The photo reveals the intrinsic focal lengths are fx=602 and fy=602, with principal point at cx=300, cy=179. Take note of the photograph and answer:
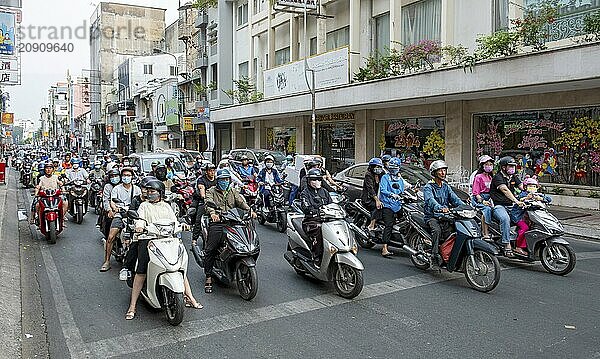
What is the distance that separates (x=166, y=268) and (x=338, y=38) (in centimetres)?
2170

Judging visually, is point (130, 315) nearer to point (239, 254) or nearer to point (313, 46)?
point (239, 254)

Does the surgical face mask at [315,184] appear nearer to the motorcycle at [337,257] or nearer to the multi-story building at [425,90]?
the motorcycle at [337,257]

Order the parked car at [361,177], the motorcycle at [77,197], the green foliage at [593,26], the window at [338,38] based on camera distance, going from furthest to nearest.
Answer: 1. the window at [338,38]
2. the motorcycle at [77,197]
3. the green foliage at [593,26]
4. the parked car at [361,177]

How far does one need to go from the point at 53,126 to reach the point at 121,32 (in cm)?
6896

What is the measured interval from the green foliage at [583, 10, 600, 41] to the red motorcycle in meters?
12.2

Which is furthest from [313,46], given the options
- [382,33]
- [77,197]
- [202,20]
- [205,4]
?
[202,20]

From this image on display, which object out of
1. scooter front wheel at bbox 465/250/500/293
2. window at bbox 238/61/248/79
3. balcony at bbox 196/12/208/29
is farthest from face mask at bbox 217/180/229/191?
balcony at bbox 196/12/208/29

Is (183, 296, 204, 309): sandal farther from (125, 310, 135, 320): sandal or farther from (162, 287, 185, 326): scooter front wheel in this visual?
(125, 310, 135, 320): sandal

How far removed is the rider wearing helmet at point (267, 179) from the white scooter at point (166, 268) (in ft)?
24.4

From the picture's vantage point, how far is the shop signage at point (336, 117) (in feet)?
85.6

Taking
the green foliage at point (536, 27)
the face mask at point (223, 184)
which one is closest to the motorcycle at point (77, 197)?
the face mask at point (223, 184)

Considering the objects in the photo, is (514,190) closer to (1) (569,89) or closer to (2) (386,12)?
(1) (569,89)

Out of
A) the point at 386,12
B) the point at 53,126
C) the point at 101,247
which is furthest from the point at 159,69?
the point at 53,126

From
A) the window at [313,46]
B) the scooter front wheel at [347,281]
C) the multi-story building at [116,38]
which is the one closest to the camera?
the scooter front wheel at [347,281]
